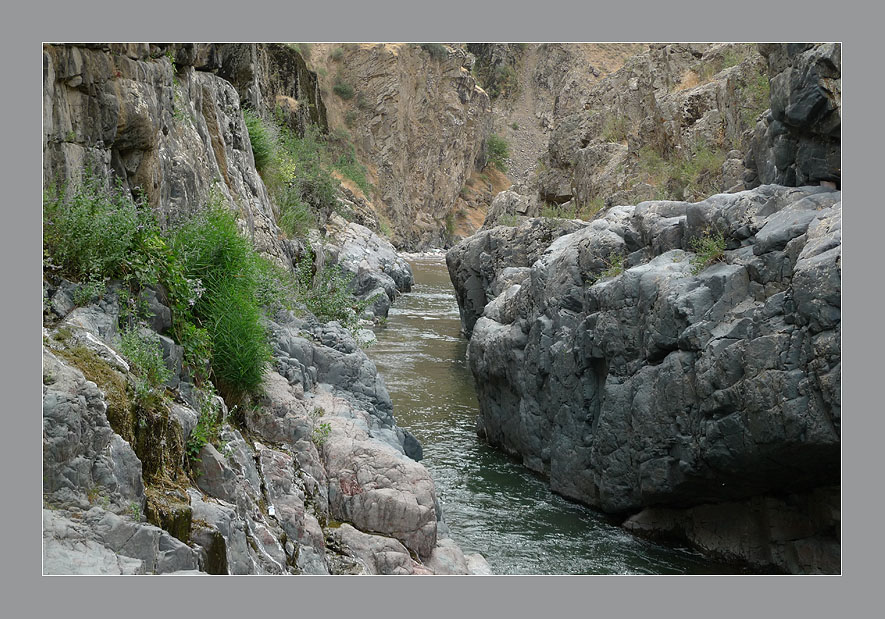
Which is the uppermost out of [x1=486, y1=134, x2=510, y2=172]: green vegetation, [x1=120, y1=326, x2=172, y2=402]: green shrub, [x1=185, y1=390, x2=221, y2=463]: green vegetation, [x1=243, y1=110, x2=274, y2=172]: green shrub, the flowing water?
[x1=486, y1=134, x2=510, y2=172]: green vegetation

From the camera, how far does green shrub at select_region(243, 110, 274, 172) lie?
1573 centimetres

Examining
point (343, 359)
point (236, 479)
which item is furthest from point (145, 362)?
point (343, 359)

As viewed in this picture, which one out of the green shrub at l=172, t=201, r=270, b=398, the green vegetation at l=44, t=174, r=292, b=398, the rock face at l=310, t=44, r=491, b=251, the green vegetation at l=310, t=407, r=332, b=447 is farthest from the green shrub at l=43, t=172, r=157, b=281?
the rock face at l=310, t=44, r=491, b=251

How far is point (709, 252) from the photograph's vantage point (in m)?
9.34

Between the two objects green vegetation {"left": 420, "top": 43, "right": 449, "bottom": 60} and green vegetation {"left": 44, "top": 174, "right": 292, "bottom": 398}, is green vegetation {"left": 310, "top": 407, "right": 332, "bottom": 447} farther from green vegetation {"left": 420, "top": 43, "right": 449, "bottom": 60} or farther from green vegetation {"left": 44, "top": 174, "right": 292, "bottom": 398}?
green vegetation {"left": 420, "top": 43, "right": 449, "bottom": 60}

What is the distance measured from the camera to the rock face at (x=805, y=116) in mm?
8281

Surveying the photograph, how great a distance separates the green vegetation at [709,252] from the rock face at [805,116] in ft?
3.90

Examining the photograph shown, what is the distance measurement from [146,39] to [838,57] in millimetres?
6850

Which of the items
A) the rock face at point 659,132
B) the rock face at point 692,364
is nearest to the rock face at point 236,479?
the rock face at point 692,364

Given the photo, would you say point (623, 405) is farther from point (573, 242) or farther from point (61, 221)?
point (61, 221)

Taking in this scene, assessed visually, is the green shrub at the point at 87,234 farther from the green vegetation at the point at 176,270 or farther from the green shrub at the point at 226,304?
the green shrub at the point at 226,304

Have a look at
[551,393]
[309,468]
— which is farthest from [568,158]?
[309,468]

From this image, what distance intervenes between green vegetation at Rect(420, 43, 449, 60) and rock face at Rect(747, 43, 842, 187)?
179ft

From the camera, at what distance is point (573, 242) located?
12703mm
